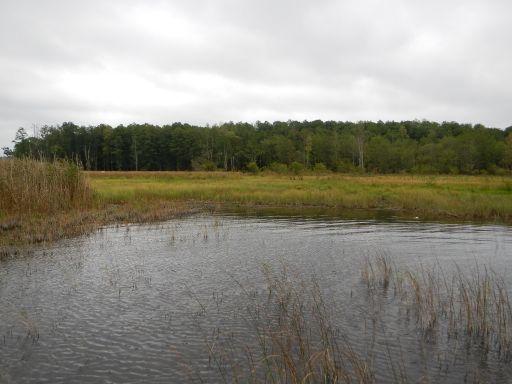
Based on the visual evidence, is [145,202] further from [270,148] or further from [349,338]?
[270,148]

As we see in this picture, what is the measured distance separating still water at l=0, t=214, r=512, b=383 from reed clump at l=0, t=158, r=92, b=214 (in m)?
6.33

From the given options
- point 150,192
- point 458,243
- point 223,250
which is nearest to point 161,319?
point 223,250

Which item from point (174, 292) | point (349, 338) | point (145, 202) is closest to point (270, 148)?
point (145, 202)

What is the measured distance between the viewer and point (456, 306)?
450 inches

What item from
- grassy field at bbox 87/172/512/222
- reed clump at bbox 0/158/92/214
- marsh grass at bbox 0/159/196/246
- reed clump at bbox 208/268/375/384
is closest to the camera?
reed clump at bbox 208/268/375/384

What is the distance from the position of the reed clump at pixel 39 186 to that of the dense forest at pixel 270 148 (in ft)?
219

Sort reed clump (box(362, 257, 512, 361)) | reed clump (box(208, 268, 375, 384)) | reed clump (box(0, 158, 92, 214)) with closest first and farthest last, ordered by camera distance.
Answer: reed clump (box(208, 268, 375, 384))
reed clump (box(362, 257, 512, 361))
reed clump (box(0, 158, 92, 214))

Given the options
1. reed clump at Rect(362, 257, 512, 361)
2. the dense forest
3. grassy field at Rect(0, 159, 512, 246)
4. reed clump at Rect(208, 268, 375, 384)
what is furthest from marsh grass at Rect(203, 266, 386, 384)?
the dense forest

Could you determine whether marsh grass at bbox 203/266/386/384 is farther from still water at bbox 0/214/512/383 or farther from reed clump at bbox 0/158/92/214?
reed clump at bbox 0/158/92/214

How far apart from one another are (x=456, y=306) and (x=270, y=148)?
112585 mm

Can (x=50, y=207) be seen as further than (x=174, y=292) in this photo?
Yes

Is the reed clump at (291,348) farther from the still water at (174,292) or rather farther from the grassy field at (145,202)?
the grassy field at (145,202)

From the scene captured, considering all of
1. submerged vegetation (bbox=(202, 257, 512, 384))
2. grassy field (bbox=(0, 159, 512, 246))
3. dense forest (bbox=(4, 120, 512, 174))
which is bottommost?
submerged vegetation (bbox=(202, 257, 512, 384))

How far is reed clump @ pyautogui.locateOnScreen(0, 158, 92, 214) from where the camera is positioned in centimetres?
2594
